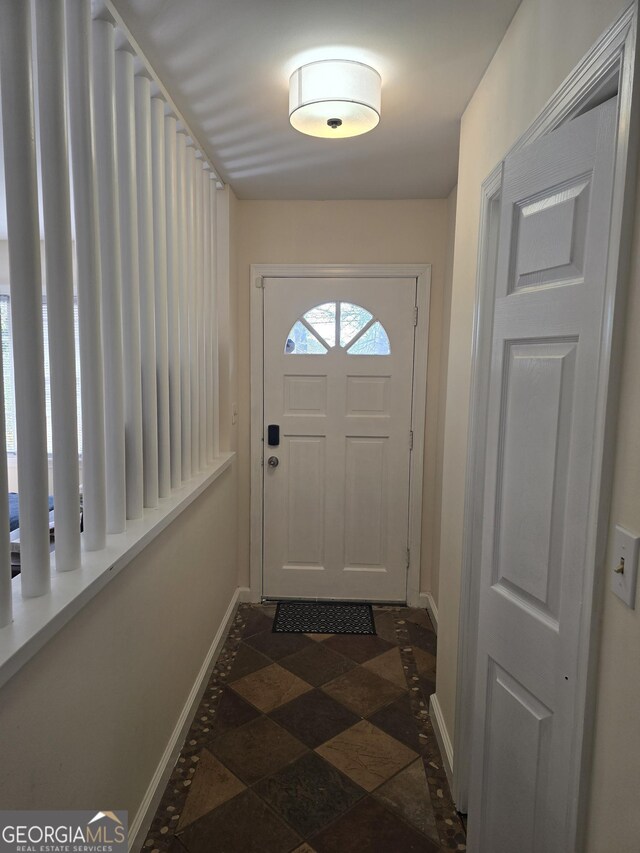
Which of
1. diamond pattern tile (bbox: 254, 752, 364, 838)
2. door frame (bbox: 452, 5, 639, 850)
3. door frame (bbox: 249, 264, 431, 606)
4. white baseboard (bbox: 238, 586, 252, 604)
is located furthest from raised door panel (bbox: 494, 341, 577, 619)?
white baseboard (bbox: 238, 586, 252, 604)

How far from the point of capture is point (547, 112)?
1.20 m

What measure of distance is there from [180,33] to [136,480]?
4.47 ft

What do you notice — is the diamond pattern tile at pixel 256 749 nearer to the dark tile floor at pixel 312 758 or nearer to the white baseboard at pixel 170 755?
the dark tile floor at pixel 312 758

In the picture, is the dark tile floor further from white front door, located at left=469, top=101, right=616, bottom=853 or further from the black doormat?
white front door, located at left=469, top=101, right=616, bottom=853

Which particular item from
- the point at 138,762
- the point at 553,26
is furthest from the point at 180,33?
the point at 138,762

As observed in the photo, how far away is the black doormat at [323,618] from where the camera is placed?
2.99m

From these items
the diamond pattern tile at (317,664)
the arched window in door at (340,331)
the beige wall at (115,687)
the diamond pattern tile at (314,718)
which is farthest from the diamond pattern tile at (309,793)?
the arched window in door at (340,331)

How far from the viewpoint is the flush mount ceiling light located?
1.64 meters

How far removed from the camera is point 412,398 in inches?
125

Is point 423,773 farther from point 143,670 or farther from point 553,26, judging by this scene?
point 553,26

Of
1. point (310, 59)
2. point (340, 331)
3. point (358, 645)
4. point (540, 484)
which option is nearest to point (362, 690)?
point (358, 645)
